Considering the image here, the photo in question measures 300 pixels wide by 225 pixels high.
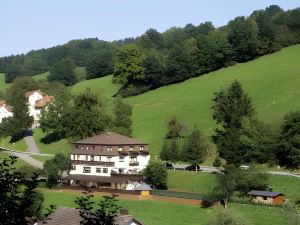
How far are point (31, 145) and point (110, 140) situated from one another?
2794 centimetres

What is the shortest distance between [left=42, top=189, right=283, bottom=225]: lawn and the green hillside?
20546 millimetres

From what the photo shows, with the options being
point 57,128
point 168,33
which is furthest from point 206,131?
point 168,33

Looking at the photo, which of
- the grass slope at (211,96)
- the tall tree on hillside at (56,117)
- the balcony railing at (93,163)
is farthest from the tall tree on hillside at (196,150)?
the tall tree on hillside at (56,117)

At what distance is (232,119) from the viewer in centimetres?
7388

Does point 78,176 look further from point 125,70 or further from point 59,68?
point 59,68

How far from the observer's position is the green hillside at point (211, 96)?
86.2 metres

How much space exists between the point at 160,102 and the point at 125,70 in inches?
715

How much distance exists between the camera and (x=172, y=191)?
6291 cm

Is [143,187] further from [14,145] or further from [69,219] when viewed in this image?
[14,145]

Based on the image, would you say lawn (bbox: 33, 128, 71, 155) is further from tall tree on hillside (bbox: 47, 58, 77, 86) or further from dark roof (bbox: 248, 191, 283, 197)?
tall tree on hillside (bbox: 47, 58, 77, 86)

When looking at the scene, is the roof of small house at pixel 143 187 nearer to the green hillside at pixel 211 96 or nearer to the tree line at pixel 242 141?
the tree line at pixel 242 141

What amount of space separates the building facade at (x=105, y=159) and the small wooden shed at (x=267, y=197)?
791 inches

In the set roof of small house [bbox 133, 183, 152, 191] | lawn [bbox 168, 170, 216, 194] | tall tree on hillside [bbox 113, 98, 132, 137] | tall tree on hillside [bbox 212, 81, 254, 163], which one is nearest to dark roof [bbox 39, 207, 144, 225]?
lawn [bbox 168, 170, 216, 194]

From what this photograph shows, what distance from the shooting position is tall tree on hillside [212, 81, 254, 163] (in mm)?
68938
